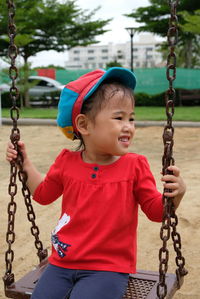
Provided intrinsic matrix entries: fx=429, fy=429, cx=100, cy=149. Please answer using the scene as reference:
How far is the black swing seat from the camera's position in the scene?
6.12ft

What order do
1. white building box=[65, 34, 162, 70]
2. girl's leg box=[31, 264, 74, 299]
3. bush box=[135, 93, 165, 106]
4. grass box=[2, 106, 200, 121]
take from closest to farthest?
girl's leg box=[31, 264, 74, 299] < grass box=[2, 106, 200, 121] < bush box=[135, 93, 165, 106] < white building box=[65, 34, 162, 70]

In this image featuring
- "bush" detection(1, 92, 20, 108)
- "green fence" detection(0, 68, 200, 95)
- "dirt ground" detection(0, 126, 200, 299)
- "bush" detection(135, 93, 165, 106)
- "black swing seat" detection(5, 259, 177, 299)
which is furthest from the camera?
"bush" detection(1, 92, 20, 108)

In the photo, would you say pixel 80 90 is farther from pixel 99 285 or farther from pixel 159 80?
pixel 159 80

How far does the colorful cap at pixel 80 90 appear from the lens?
5.88 ft

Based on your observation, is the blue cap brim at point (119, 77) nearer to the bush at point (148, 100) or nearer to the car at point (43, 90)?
the bush at point (148, 100)

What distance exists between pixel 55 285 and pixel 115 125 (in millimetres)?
700

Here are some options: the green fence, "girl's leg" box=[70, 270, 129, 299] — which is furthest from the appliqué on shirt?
the green fence

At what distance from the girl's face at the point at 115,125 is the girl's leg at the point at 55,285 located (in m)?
0.54

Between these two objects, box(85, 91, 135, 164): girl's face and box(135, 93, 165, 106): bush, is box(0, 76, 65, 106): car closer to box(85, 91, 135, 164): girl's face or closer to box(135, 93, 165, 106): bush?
box(135, 93, 165, 106): bush

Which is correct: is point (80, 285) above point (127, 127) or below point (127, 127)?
below

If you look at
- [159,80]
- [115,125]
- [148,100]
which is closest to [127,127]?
[115,125]

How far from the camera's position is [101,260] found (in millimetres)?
1743

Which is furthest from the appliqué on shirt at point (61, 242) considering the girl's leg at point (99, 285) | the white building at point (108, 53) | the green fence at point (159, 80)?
the white building at point (108, 53)

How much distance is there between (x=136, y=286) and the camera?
1942mm
